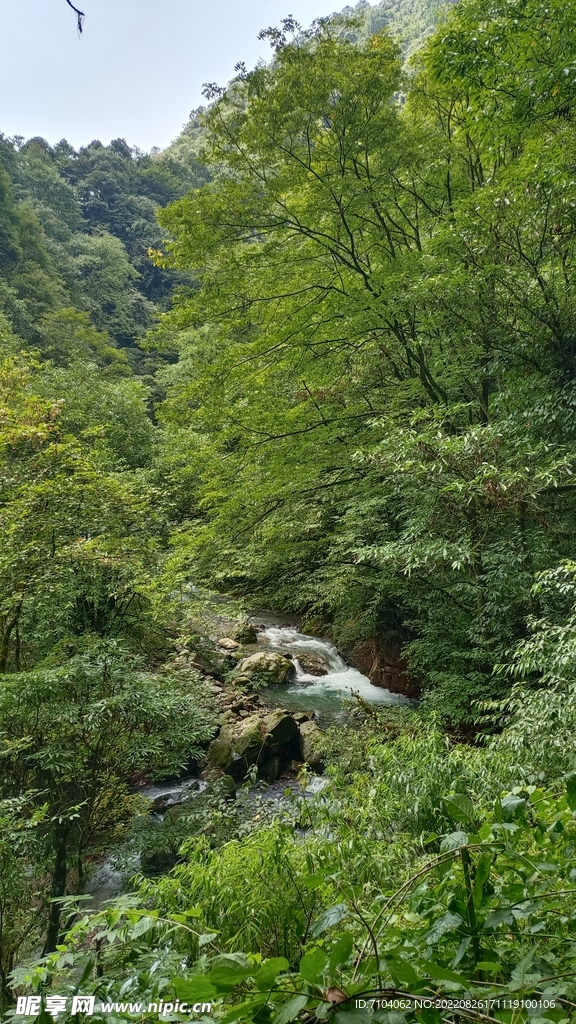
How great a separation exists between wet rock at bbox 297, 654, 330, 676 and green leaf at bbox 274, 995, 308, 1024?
9.09 meters

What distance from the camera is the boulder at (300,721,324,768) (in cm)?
610

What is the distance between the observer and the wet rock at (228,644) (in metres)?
9.56

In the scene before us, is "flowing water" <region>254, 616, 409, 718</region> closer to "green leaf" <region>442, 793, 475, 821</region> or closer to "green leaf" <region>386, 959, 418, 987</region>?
"green leaf" <region>442, 793, 475, 821</region>

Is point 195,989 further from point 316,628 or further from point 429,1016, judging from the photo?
point 316,628

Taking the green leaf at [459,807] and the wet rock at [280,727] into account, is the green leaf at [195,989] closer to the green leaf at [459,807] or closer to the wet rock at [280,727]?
the green leaf at [459,807]

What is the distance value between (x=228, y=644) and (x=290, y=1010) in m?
9.27

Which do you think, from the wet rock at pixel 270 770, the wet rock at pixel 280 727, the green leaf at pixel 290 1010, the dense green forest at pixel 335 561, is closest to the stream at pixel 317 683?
the dense green forest at pixel 335 561

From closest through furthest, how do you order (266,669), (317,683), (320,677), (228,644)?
1. (266,669)
2. (317,683)
3. (320,677)
4. (228,644)

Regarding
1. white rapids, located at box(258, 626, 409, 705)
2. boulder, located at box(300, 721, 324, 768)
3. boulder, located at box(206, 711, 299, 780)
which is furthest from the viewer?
white rapids, located at box(258, 626, 409, 705)

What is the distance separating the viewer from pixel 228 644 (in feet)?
31.8

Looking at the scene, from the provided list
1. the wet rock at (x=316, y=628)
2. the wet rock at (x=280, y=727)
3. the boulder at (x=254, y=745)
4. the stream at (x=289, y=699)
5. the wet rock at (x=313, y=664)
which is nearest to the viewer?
the stream at (x=289, y=699)

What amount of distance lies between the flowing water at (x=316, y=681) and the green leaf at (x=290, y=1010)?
737 centimetres

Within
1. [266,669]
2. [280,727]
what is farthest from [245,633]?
[280,727]

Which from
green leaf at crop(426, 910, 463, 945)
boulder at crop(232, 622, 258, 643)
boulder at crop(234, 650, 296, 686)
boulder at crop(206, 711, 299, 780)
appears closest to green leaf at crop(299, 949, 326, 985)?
green leaf at crop(426, 910, 463, 945)
